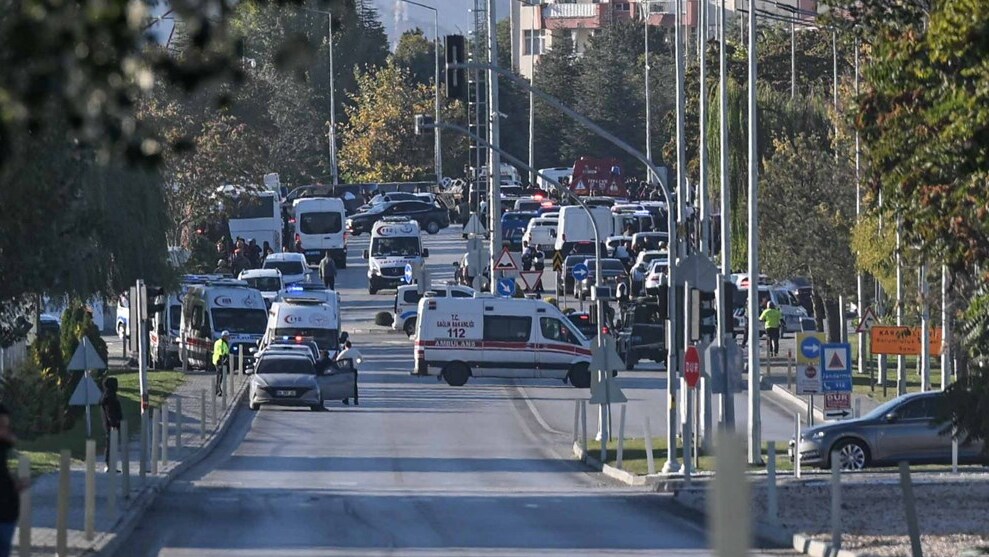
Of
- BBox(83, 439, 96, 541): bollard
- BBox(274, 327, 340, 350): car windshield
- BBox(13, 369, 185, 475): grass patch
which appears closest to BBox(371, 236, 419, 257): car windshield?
BBox(13, 369, 185, 475): grass patch

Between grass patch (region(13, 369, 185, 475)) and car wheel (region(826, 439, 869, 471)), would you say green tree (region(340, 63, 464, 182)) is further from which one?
car wheel (region(826, 439, 869, 471))

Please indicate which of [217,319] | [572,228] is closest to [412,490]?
[217,319]

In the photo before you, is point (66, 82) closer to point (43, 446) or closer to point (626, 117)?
point (43, 446)

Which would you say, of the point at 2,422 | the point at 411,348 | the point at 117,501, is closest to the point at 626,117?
the point at 411,348

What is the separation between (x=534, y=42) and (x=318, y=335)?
380ft

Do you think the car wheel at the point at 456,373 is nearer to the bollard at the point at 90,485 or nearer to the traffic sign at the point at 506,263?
the traffic sign at the point at 506,263

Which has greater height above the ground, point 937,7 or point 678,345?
point 937,7

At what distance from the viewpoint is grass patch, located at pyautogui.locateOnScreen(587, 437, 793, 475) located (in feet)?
101

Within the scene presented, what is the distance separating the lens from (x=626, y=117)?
124875 mm

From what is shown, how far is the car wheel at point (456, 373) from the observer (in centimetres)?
4881

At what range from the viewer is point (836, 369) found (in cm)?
2972

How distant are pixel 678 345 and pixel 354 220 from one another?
7274cm

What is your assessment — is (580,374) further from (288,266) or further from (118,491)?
(288,266)

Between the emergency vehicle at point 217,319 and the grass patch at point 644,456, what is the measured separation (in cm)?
1972
